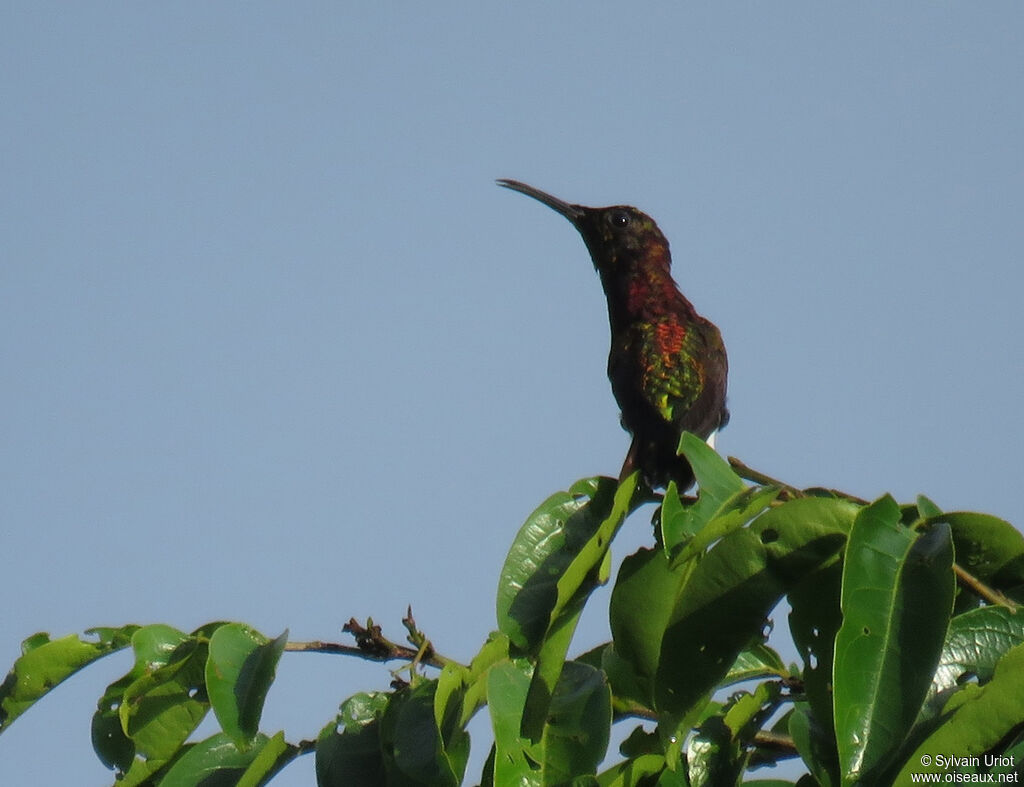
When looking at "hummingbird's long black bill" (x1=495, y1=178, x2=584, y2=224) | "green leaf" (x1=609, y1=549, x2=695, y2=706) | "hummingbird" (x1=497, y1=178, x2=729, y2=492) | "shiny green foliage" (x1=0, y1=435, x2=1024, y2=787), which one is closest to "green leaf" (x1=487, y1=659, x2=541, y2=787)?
"shiny green foliage" (x1=0, y1=435, x2=1024, y2=787)

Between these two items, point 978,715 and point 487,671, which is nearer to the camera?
→ point 978,715

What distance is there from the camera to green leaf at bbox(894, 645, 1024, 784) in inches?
70.2

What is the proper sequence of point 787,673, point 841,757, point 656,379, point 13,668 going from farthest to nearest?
1. point 656,379
2. point 13,668
3. point 787,673
4. point 841,757

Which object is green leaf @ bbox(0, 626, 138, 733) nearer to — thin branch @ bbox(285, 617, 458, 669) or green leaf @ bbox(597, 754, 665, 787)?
thin branch @ bbox(285, 617, 458, 669)

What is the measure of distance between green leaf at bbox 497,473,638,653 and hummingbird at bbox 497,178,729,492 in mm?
1498

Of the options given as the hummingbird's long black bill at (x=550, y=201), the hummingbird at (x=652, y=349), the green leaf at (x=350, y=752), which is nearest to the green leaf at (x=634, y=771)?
the green leaf at (x=350, y=752)

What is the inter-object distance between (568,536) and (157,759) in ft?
3.21

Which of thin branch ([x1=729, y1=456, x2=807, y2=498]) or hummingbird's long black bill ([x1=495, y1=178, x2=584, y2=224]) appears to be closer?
thin branch ([x1=729, y1=456, x2=807, y2=498])

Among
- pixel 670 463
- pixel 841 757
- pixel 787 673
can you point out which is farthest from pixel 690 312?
pixel 841 757

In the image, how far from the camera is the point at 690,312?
5688 mm

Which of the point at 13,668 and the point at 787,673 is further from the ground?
the point at 13,668

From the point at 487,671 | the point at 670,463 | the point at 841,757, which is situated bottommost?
the point at 841,757

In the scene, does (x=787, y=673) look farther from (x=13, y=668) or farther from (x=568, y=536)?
(x=13, y=668)

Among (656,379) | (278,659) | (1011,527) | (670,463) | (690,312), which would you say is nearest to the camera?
(1011,527)
